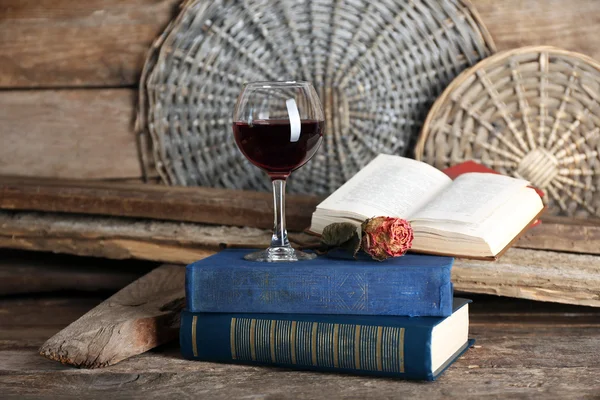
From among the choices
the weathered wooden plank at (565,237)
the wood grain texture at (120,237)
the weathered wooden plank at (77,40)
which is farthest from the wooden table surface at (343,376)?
the weathered wooden plank at (77,40)

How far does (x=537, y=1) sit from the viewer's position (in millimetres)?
1667

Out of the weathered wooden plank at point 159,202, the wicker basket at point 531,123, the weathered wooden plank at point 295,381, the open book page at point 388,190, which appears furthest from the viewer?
the wicker basket at point 531,123

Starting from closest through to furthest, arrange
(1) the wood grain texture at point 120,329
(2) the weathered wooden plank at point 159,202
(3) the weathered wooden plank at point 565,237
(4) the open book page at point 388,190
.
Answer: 1. (1) the wood grain texture at point 120,329
2. (4) the open book page at point 388,190
3. (3) the weathered wooden plank at point 565,237
4. (2) the weathered wooden plank at point 159,202

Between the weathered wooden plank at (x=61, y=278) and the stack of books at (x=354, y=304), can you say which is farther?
the weathered wooden plank at (x=61, y=278)

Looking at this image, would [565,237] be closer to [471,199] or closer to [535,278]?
[535,278]

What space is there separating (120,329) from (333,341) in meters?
0.31

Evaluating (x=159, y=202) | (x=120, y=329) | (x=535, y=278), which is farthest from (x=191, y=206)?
(x=535, y=278)

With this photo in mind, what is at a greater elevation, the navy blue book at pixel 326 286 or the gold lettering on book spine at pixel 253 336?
the navy blue book at pixel 326 286

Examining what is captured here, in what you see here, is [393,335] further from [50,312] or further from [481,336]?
[50,312]

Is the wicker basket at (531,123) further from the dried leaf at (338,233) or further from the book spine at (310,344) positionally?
the book spine at (310,344)

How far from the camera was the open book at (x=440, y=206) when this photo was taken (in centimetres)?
110

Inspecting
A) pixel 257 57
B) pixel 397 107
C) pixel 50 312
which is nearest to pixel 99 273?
pixel 50 312

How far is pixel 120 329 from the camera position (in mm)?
1100

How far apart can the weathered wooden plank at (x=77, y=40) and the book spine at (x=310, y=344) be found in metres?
0.93
